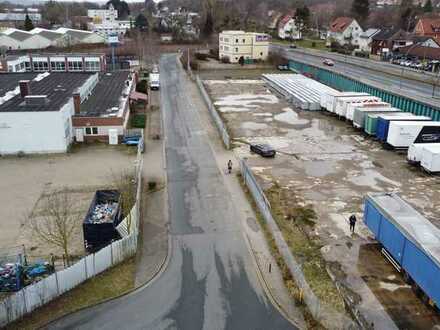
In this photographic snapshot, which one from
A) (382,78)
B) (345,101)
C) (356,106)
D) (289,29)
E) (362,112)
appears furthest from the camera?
(289,29)

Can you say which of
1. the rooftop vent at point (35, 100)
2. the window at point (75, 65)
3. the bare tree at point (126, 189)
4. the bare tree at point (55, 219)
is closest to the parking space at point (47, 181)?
the bare tree at point (55, 219)

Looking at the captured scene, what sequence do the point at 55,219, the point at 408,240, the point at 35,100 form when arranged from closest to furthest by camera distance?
the point at 408,240 < the point at 55,219 < the point at 35,100

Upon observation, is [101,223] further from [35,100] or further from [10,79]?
[10,79]

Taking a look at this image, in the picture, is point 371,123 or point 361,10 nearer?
point 371,123

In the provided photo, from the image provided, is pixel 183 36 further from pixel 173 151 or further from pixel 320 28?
pixel 173 151

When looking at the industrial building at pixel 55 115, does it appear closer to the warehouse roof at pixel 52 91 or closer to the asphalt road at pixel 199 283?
the warehouse roof at pixel 52 91

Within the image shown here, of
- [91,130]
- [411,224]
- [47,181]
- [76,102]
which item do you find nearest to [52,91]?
[76,102]
